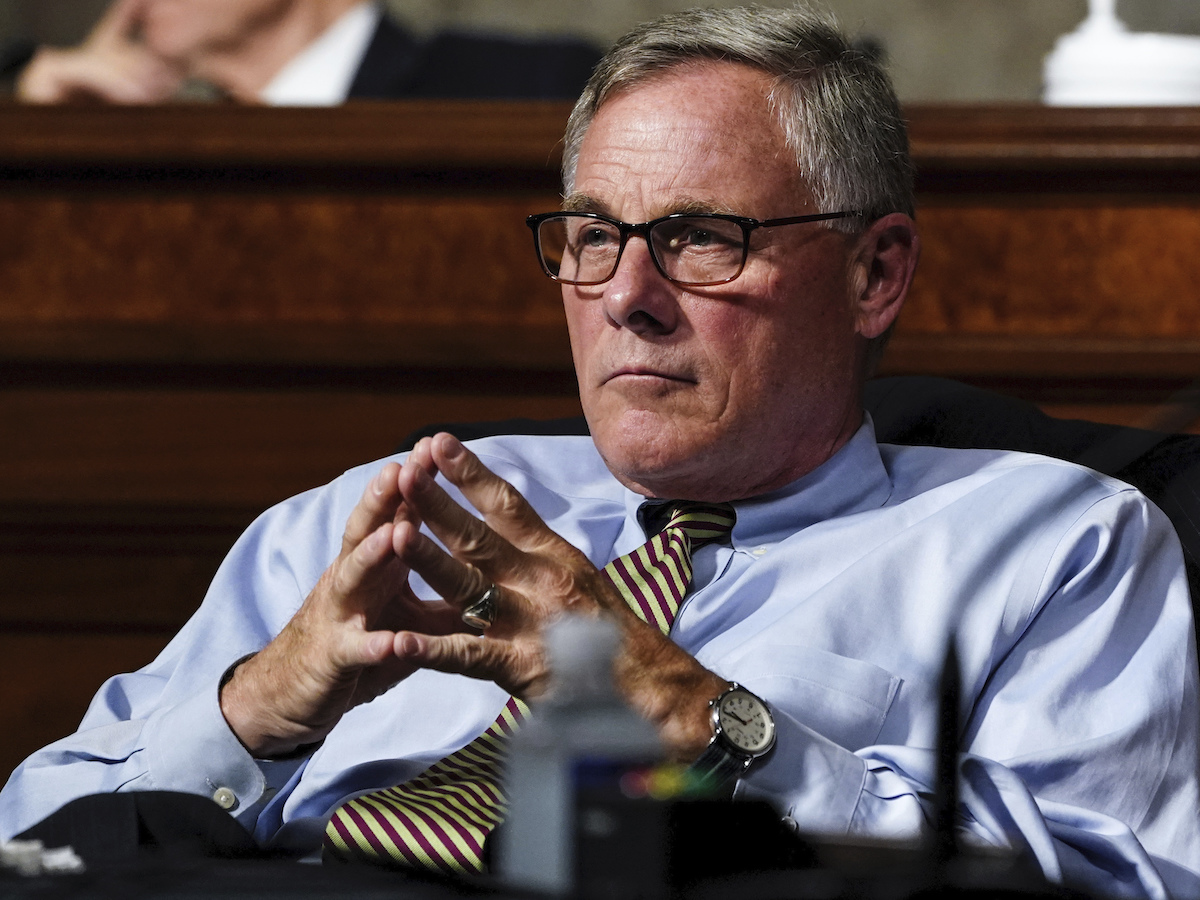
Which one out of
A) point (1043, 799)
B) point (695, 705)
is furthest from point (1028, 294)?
point (695, 705)

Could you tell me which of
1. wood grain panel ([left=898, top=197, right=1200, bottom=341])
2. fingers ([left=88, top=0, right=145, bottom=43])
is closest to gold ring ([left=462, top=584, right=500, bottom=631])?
wood grain panel ([left=898, top=197, right=1200, bottom=341])

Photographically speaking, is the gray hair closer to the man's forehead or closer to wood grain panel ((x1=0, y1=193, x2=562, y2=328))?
the man's forehead

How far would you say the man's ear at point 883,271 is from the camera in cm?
160

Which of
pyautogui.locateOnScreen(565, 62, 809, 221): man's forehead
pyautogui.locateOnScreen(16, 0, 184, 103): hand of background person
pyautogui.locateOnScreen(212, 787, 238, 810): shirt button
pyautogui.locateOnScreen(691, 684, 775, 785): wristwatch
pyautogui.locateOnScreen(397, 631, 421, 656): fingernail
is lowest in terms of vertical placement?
pyautogui.locateOnScreen(212, 787, 238, 810): shirt button

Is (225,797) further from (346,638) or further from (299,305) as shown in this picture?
(299,305)

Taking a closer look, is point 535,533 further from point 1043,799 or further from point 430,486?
point 1043,799

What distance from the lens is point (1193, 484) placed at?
1539mm

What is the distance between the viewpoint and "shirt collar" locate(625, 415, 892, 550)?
59.7 inches

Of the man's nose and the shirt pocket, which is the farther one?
the man's nose

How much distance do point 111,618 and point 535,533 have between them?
151cm

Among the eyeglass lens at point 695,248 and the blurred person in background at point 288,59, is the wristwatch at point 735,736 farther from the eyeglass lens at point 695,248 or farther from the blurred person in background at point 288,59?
the blurred person in background at point 288,59

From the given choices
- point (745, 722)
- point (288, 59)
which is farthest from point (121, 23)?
point (745, 722)

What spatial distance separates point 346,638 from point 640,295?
0.50 m

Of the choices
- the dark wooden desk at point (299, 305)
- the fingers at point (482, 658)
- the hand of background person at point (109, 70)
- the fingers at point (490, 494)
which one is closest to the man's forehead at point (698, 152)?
the fingers at point (490, 494)
